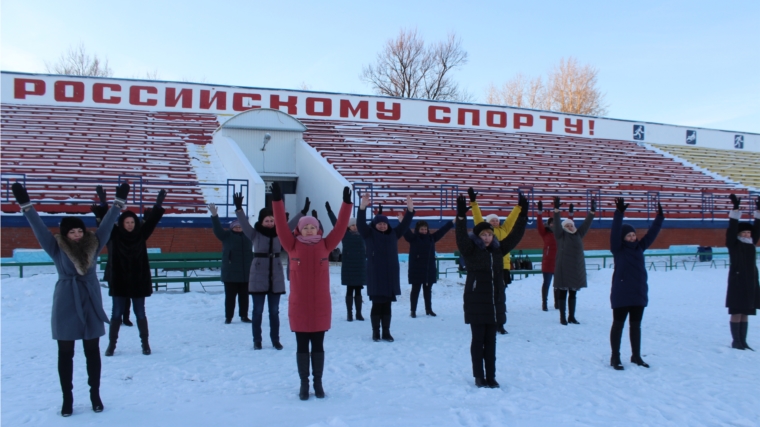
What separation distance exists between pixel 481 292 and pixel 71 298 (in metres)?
3.23

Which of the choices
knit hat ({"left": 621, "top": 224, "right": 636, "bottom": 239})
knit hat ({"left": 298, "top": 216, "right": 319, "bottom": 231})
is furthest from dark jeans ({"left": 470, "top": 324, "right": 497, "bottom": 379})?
knit hat ({"left": 621, "top": 224, "right": 636, "bottom": 239})

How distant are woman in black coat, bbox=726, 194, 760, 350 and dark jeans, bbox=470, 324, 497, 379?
3.43 m

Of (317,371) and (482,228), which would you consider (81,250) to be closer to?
(317,371)

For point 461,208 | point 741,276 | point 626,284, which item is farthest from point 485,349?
point 741,276

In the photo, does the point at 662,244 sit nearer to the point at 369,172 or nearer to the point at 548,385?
the point at 369,172

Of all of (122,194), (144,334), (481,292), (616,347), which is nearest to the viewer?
(122,194)

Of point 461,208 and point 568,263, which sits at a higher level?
point 461,208

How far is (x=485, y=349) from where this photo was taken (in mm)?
5117

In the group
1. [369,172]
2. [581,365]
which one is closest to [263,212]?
[581,365]

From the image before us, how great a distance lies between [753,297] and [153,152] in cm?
1749

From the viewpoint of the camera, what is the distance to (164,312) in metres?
8.90

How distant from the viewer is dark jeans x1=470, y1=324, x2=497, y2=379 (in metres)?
5.05

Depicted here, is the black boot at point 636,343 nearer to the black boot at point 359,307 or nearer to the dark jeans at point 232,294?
the black boot at point 359,307

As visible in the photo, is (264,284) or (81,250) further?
(264,284)
